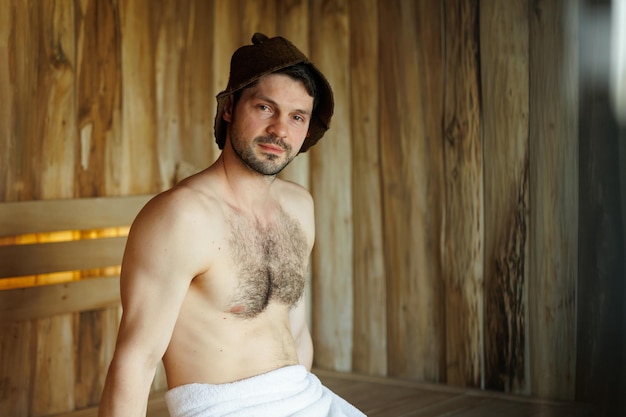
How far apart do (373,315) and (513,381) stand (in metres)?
0.66

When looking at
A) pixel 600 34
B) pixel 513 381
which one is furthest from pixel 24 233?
pixel 600 34

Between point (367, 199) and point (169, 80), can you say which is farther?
point (367, 199)

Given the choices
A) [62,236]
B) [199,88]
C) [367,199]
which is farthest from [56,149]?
[367,199]

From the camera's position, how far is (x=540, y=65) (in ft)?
10.3

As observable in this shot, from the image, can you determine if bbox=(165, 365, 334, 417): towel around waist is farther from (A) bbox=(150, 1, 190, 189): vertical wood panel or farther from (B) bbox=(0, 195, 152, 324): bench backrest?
(A) bbox=(150, 1, 190, 189): vertical wood panel

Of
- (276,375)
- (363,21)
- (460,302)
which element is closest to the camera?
(276,375)

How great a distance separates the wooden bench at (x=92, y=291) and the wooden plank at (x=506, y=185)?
17 centimetres

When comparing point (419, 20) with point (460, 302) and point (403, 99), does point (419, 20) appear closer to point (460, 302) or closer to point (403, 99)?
point (403, 99)

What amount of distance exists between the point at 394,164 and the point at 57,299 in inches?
55.0

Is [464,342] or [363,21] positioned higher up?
[363,21]

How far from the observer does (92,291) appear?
3.18 meters

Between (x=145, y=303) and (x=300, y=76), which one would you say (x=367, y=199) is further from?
(x=145, y=303)

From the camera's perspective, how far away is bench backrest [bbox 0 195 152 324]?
2.92m

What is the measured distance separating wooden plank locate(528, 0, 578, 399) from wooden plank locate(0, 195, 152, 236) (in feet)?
4.75
